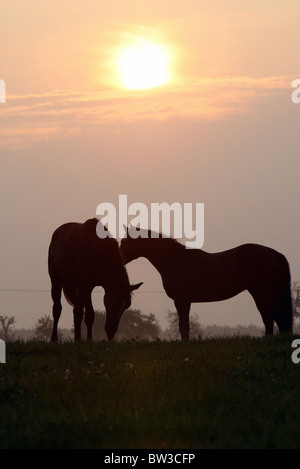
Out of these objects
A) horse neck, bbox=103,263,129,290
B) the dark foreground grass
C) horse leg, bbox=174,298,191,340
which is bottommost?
the dark foreground grass

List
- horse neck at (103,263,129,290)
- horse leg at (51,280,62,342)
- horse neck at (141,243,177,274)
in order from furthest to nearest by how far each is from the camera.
A: horse leg at (51,280,62,342) → horse neck at (141,243,177,274) → horse neck at (103,263,129,290)

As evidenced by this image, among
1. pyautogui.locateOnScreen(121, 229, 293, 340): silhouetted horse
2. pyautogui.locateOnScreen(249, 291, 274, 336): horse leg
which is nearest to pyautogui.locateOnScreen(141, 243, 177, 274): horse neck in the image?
pyautogui.locateOnScreen(121, 229, 293, 340): silhouetted horse

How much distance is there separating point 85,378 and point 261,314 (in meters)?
9.43

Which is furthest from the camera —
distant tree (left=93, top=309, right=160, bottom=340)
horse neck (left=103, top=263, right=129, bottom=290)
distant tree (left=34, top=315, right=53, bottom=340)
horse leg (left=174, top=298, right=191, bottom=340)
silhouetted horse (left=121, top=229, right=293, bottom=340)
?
distant tree (left=93, top=309, right=160, bottom=340)

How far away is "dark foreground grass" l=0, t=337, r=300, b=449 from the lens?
344 inches

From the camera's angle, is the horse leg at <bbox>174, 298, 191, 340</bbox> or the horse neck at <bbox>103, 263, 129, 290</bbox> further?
the horse neck at <bbox>103, 263, 129, 290</bbox>

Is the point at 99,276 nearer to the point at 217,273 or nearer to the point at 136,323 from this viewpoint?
the point at 217,273

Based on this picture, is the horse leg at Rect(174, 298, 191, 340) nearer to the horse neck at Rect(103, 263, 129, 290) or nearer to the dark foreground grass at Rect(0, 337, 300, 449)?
the horse neck at Rect(103, 263, 129, 290)

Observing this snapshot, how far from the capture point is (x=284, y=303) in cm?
1980

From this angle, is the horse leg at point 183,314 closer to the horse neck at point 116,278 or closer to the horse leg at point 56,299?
the horse neck at point 116,278

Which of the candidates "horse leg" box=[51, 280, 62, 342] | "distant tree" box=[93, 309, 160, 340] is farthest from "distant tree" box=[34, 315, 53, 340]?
"horse leg" box=[51, 280, 62, 342]

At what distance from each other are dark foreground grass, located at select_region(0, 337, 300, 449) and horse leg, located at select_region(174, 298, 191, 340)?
4.48 m

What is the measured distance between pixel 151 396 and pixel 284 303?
999cm

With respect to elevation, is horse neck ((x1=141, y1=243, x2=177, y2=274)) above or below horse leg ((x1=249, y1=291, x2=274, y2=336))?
above
